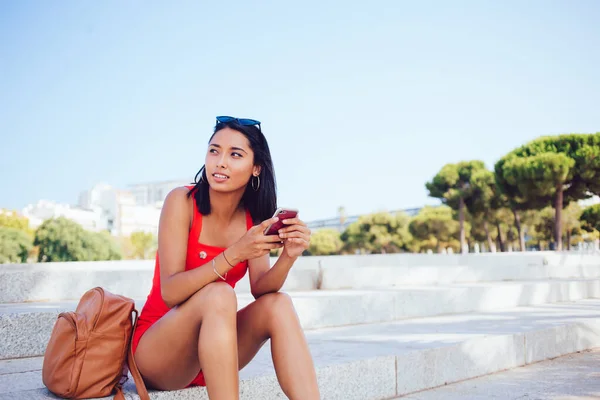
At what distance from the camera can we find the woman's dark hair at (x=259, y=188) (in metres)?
2.76

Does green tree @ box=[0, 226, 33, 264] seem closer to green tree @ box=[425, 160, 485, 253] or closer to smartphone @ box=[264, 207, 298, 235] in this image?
green tree @ box=[425, 160, 485, 253]

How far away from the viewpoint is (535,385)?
3.90 m

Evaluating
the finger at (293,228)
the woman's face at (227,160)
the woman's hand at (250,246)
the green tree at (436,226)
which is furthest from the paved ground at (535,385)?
the green tree at (436,226)

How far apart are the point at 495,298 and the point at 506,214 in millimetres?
29298

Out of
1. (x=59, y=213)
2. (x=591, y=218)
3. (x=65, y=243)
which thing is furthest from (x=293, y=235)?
(x=59, y=213)

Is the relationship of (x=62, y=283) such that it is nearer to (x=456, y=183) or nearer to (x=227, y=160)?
(x=227, y=160)

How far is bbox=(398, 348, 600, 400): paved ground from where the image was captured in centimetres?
357

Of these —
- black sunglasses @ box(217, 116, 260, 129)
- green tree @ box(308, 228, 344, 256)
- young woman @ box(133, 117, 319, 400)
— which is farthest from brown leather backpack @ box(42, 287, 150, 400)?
green tree @ box(308, 228, 344, 256)

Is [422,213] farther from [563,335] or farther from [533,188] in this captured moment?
[563,335]

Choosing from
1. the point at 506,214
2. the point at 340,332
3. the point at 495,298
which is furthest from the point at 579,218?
the point at 340,332

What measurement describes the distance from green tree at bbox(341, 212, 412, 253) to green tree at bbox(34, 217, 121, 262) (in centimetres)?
2507

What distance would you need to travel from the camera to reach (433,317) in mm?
6352

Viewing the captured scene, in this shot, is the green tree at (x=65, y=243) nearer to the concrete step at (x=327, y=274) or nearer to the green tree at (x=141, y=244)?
the green tree at (x=141, y=244)

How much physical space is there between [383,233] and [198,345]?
4957 centimetres
